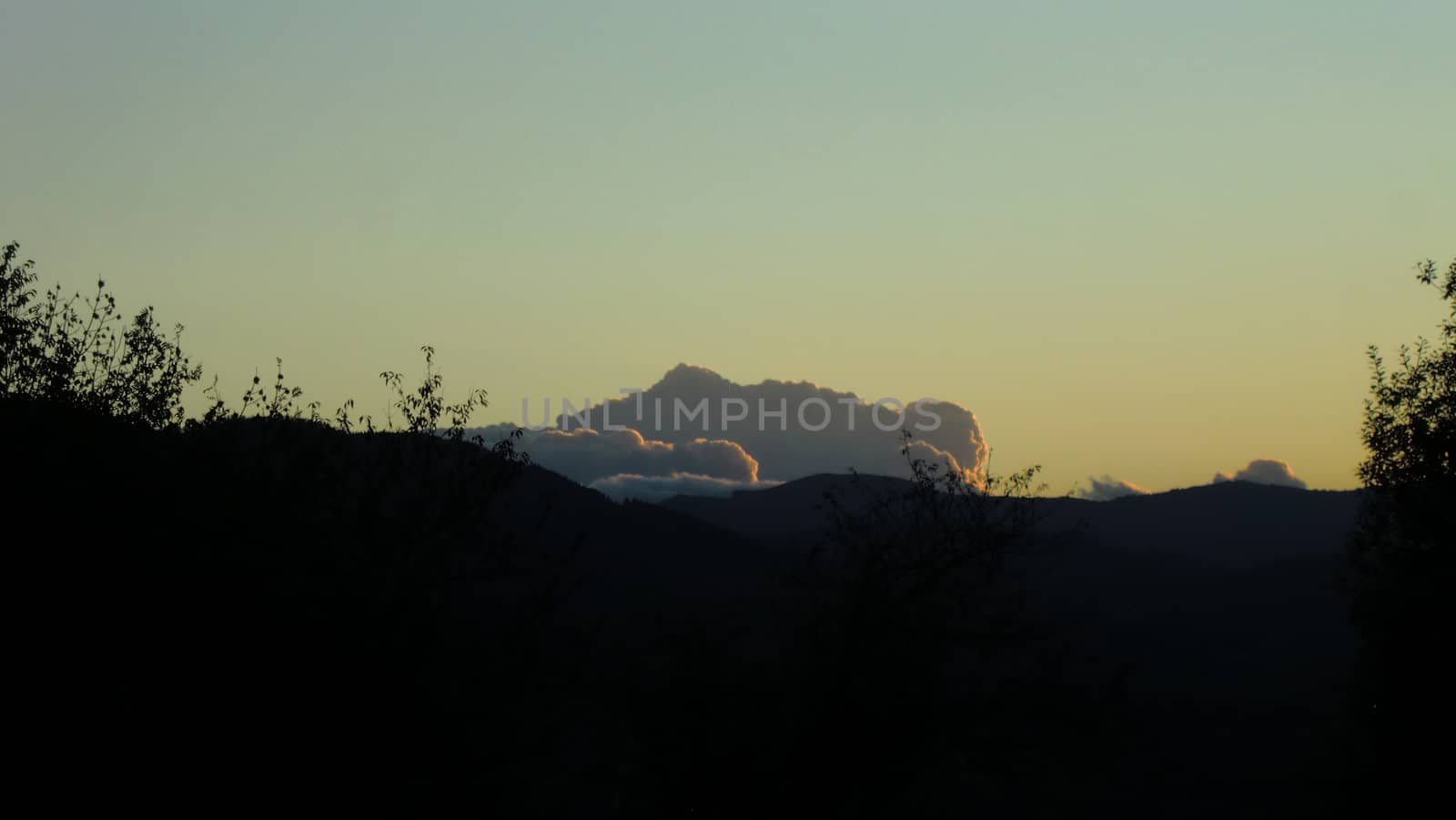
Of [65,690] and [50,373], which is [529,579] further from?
[50,373]

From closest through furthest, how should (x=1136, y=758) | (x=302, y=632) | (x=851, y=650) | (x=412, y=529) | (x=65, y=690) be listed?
1. (x=65, y=690)
2. (x=302, y=632)
3. (x=412, y=529)
4. (x=851, y=650)
5. (x=1136, y=758)

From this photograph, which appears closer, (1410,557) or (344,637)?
(344,637)

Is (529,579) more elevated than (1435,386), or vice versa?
(1435,386)

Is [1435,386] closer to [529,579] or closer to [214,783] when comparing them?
[529,579]

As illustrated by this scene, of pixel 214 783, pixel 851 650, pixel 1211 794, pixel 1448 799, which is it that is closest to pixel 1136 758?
pixel 1211 794

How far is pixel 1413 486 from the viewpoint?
4078cm

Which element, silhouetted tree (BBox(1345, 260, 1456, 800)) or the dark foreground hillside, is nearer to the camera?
the dark foreground hillside

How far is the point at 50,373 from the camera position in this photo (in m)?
29.2

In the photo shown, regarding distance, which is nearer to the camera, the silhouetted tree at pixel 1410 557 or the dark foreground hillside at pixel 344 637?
the dark foreground hillside at pixel 344 637

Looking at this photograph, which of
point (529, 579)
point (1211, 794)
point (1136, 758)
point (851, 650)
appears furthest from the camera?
point (1136, 758)

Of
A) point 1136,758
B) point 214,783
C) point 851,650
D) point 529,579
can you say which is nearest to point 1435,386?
point 851,650

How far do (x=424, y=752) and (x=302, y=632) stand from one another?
9.88 ft

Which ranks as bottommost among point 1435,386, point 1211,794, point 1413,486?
point 1211,794

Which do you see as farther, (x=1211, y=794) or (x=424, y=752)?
(x=1211, y=794)
